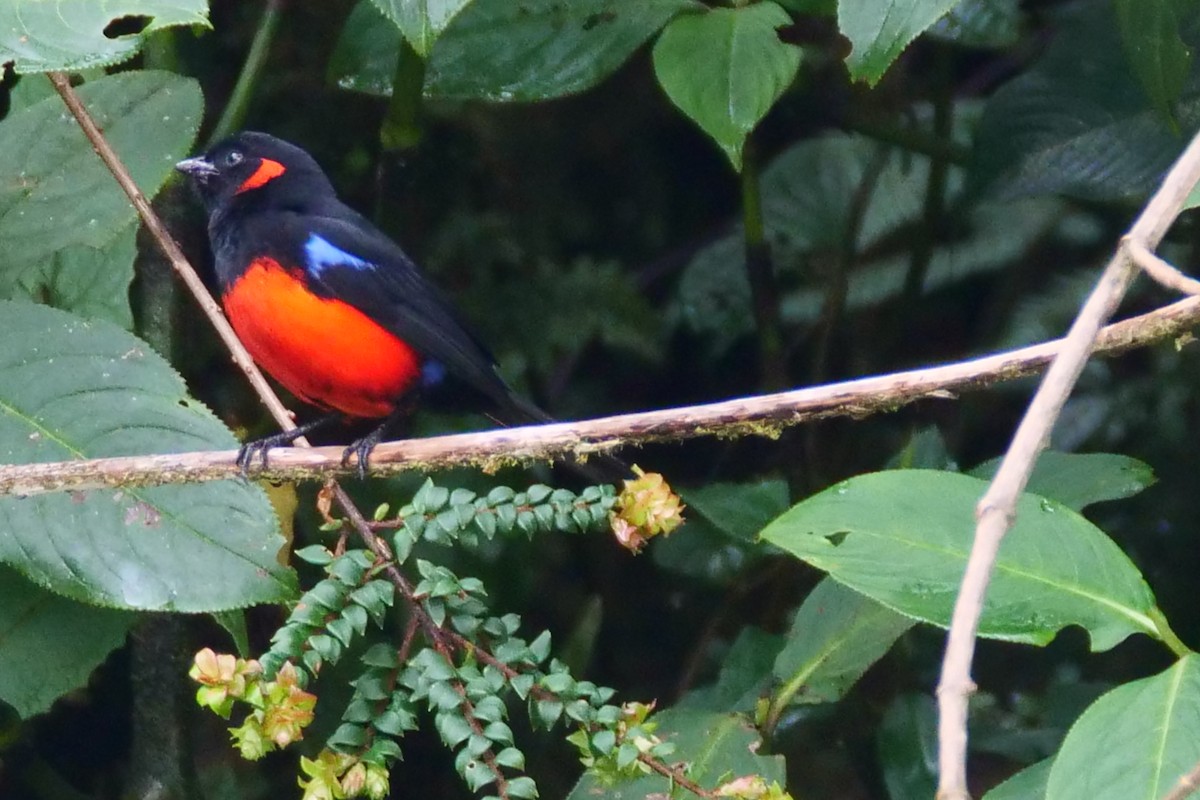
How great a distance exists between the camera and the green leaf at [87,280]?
8.95 feet

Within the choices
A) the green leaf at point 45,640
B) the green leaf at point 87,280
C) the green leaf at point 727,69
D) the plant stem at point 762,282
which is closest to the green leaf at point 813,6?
the green leaf at point 727,69

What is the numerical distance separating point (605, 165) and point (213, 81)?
3.80 ft

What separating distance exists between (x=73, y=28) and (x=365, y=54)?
0.86 meters

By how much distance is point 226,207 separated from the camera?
3.42 metres

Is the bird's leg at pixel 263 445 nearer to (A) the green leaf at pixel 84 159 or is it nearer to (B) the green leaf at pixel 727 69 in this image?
(A) the green leaf at pixel 84 159

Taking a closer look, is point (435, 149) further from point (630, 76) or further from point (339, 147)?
point (630, 76)

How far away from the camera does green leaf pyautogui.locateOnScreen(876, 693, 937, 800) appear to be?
277cm

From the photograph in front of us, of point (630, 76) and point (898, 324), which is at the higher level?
point (630, 76)

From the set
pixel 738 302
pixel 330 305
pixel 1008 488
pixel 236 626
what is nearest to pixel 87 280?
pixel 330 305

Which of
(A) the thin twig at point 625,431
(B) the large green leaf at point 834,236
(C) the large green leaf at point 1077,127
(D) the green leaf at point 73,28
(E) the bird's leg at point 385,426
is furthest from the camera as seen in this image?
(B) the large green leaf at point 834,236

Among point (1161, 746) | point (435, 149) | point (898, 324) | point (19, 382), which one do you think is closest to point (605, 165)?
point (435, 149)

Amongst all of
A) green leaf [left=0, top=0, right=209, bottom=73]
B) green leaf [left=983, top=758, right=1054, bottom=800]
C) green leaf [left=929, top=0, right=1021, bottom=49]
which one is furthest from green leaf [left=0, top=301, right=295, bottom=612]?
green leaf [left=929, top=0, right=1021, bottom=49]

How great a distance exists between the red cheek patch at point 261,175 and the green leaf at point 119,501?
999 millimetres

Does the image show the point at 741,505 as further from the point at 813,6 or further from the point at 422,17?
the point at 422,17
